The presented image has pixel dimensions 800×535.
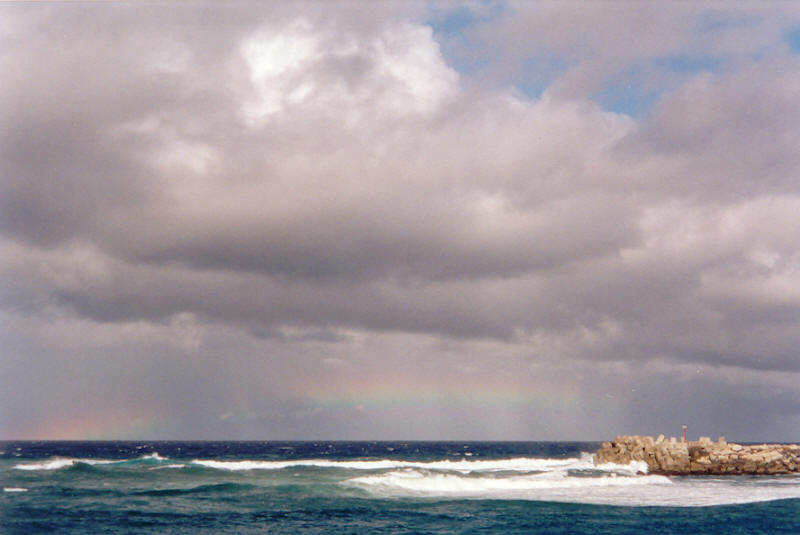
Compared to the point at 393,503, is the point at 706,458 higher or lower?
higher

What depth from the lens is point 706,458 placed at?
174 feet

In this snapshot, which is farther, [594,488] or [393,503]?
[594,488]

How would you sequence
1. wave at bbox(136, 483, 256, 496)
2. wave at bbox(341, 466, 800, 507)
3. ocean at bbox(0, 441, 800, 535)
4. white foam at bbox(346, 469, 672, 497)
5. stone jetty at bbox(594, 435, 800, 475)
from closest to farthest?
ocean at bbox(0, 441, 800, 535) < wave at bbox(341, 466, 800, 507) < wave at bbox(136, 483, 256, 496) < white foam at bbox(346, 469, 672, 497) < stone jetty at bbox(594, 435, 800, 475)

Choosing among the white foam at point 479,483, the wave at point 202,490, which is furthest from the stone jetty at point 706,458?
the wave at point 202,490

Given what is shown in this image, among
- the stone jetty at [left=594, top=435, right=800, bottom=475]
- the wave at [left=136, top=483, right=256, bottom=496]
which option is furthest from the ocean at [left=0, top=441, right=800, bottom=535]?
the stone jetty at [left=594, top=435, right=800, bottom=475]

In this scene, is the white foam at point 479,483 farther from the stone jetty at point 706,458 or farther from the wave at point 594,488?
the stone jetty at point 706,458

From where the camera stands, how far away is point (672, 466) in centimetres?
5262

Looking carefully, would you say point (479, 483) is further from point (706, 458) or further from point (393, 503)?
point (706, 458)

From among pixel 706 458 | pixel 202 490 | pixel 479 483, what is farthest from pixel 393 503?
pixel 706 458

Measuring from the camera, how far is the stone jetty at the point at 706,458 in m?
52.5

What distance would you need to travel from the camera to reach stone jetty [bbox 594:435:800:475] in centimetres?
5255

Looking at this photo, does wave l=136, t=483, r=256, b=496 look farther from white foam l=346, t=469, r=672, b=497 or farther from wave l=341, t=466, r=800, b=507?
white foam l=346, t=469, r=672, b=497

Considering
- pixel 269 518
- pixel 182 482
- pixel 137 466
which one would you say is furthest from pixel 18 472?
pixel 269 518

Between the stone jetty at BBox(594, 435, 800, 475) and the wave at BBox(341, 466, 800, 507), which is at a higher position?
the stone jetty at BBox(594, 435, 800, 475)
